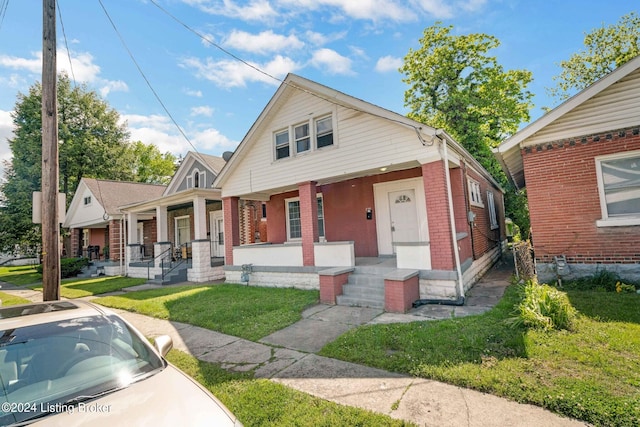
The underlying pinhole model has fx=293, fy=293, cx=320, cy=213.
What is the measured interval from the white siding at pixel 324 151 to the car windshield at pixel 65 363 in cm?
680

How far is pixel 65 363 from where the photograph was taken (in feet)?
7.61

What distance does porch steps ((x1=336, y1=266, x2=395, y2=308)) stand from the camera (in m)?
7.02

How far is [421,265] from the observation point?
7160 mm

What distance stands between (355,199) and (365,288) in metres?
4.05

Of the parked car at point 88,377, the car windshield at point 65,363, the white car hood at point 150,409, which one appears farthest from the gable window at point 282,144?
the white car hood at point 150,409

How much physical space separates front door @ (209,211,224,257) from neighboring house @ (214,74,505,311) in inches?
182

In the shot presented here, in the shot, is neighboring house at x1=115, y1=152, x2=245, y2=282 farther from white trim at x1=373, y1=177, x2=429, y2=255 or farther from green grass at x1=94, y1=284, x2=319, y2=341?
white trim at x1=373, y1=177, x2=429, y2=255

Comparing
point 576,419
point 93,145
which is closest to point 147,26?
point 576,419

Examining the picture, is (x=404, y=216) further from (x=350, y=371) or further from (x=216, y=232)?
(x=216, y=232)

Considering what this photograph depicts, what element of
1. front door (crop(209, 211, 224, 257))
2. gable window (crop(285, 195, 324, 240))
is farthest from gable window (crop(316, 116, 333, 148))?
front door (crop(209, 211, 224, 257))

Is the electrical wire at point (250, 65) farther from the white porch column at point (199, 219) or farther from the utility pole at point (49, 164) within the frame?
the white porch column at point (199, 219)

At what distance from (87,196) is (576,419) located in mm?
27347

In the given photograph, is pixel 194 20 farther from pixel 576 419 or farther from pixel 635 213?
pixel 635 213

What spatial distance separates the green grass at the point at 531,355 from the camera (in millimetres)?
2895
